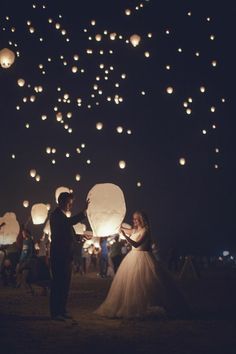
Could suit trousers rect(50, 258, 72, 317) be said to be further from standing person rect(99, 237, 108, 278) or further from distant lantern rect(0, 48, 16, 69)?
standing person rect(99, 237, 108, 278)

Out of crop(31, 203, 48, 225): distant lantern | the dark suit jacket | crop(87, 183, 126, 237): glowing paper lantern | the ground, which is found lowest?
the ground

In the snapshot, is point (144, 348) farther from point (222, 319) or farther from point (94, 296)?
point (94, 296)

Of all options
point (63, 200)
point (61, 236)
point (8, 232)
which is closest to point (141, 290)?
Answer: point (61, 236)

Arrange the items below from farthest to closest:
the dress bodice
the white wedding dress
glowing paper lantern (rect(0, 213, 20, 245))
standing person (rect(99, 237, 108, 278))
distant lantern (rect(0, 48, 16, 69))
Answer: glowing paper lantern (rect(0, 213, 20, 245)) → standing person (rect(99, 237, 108, 278)) → distant lantern (rect(0, 48, 16, 69)) → the dress bodice → the white wedding dress

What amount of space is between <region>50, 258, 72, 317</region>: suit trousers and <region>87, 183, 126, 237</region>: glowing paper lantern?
488 cm

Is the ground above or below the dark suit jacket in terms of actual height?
below

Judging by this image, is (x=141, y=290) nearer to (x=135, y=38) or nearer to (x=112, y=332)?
(x=112, y=332)

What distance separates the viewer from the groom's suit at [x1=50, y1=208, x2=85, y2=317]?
25.7 feet

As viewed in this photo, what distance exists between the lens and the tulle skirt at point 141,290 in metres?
8.04

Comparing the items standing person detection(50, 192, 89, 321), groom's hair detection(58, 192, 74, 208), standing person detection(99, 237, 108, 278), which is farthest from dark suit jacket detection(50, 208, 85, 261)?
standing person detection(99, 237, 108, 278)

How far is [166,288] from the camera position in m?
8.27

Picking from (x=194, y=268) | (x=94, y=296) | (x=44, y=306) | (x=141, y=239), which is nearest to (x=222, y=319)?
(x=141, y=239)

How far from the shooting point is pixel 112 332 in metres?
6.84

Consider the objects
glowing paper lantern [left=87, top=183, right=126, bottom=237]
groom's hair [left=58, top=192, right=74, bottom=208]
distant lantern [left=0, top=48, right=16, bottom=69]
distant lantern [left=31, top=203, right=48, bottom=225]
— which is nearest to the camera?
groom's hair [left=58, top=192, right=74, bottom=208]
